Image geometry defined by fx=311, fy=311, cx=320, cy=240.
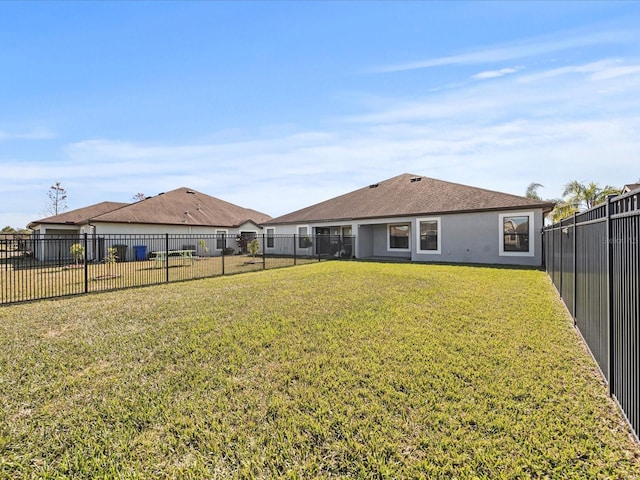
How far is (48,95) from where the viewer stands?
11.7 metres

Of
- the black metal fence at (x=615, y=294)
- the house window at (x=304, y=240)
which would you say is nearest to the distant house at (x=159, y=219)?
the house window at (x=304, y=240)

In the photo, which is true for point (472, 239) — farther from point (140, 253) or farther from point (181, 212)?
point (181, 212)

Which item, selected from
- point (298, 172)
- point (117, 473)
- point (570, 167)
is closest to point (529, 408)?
point (117, 473)

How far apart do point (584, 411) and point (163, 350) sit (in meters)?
4.83

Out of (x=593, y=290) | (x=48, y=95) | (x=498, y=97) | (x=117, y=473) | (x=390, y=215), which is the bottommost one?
(x=117, y=473)

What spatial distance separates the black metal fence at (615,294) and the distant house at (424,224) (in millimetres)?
10971

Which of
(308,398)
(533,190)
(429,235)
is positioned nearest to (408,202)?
(429,235)

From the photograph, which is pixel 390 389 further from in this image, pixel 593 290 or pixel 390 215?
pixel 390 215

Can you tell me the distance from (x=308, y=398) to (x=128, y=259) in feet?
64.5

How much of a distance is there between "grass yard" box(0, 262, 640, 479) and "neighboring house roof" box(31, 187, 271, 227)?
1689 centimetres

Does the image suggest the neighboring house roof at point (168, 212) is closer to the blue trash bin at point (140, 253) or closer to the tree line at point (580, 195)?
the blue trash bin at point (140, 253)

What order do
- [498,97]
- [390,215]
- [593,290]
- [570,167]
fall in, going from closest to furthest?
[593,290] < [498,97] < [390,215] < [570,167]

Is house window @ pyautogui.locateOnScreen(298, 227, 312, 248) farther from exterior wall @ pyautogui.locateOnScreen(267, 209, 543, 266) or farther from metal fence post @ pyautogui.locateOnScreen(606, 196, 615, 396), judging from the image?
metal fence post @ pyautogui.locateOnScreen(606, 196, 615, 396)

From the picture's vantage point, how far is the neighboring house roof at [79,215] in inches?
843
